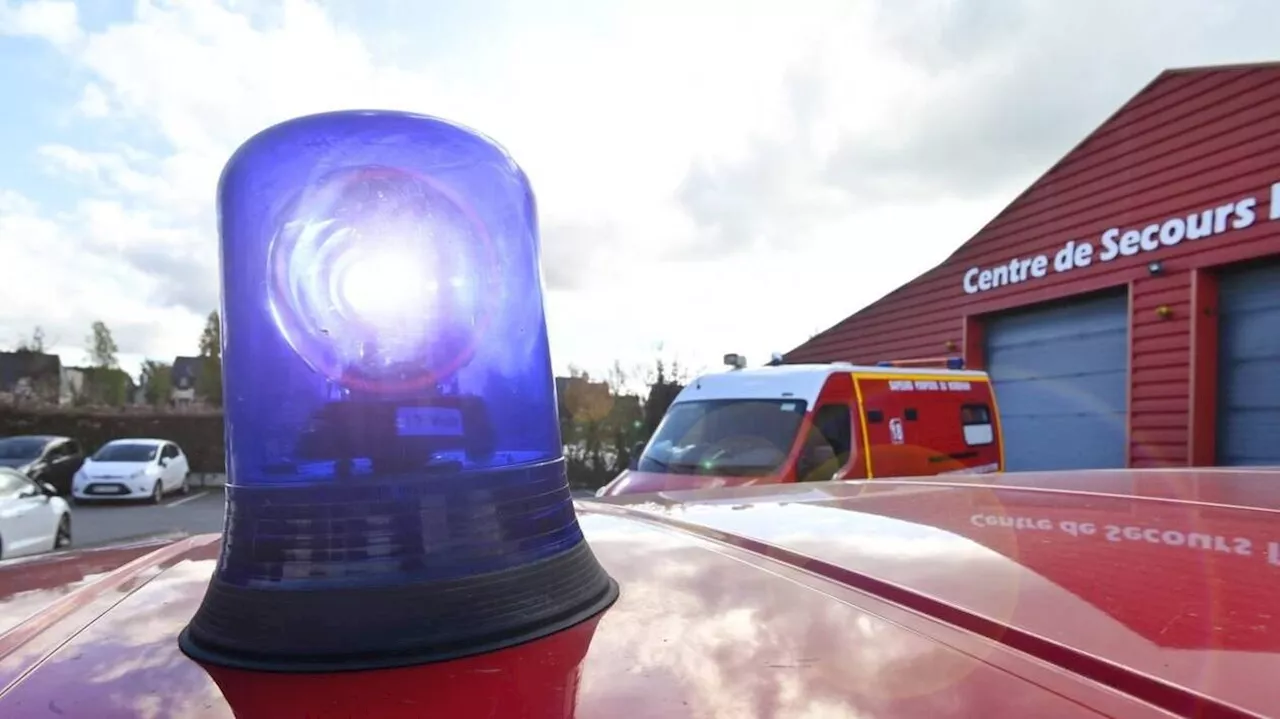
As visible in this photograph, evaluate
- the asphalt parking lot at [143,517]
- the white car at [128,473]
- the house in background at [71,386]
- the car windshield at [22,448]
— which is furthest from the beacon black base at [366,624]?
the house in background at [71,386]

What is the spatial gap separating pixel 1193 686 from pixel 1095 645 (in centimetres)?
12

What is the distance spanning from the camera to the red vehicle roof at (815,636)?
0.78 metres

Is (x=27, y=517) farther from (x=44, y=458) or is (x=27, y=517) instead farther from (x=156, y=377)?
(x=156, y=377)

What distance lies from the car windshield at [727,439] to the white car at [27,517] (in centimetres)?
698

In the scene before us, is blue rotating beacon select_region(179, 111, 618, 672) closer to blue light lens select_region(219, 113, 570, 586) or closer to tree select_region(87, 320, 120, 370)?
blue light lens select_region(219, 113, 570, 586)

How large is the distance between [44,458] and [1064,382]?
20.2 m

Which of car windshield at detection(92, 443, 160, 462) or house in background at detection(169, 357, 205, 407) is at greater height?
house in background at detection(169, 357, 205, 407)

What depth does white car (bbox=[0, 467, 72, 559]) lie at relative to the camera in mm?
8375

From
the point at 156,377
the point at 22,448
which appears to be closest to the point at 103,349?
the point at 156,377

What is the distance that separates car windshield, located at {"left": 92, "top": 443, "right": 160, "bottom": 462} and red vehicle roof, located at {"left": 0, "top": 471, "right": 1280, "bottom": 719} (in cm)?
1887

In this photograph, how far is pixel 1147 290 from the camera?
10.1 m

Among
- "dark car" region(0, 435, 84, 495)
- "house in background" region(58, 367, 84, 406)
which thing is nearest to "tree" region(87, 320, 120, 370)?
"house in background" region(58, 367, 84, 406)

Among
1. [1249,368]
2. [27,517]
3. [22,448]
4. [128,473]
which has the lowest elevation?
[128,473]

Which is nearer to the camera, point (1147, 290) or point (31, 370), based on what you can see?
point (1147, 290)
